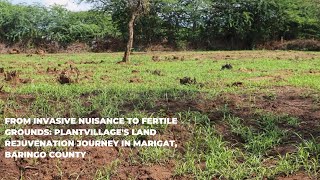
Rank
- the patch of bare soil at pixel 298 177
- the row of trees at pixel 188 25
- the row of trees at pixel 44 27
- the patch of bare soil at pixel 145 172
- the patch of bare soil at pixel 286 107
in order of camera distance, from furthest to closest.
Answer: the row of trees at pixel 44 27, the row of trees at pixel 188 25, the patch of bare soil at pixel 286 107, the patch of bare soil at pixel 145 172, the patch of bare soil at pixel 298 177

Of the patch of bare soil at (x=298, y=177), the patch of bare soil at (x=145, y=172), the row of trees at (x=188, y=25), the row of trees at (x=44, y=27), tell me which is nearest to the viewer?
the patch of bare soil at (x=298, y=177)

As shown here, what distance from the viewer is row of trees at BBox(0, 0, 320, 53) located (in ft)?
95.6

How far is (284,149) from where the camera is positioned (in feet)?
15.1

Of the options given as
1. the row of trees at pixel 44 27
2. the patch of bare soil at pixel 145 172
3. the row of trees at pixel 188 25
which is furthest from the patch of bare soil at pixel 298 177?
the row of trees at pixel 44 27

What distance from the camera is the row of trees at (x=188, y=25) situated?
29.1 metres

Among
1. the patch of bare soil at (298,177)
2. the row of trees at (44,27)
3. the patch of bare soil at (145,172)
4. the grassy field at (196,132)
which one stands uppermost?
the row of trees at (44,27)

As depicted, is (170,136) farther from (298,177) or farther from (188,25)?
(188,25)

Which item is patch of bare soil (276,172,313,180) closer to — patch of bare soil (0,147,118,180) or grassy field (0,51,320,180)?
Answer: grassy field (0,51,320,180)

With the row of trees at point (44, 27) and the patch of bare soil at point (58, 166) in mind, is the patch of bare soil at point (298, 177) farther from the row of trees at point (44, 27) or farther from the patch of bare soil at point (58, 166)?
the row of trees at point (44, 27)

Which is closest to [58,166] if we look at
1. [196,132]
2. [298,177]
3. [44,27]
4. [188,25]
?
[196,132]

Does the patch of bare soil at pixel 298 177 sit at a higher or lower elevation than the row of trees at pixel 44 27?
lower

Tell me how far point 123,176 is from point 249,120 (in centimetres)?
195

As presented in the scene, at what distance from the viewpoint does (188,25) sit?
30.2 metres

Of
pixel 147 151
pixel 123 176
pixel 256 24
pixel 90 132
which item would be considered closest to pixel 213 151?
pixel 147 151
